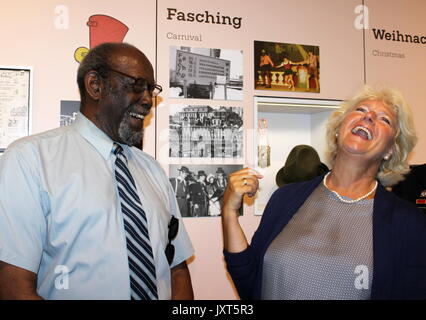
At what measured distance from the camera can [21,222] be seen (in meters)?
1.23

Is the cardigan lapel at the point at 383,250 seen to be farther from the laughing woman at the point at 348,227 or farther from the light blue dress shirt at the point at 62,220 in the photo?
the light blue dress shirt at the point at 62,220

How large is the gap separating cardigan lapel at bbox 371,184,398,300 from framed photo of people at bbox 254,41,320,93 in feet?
4.22

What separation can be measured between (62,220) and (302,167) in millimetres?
1803

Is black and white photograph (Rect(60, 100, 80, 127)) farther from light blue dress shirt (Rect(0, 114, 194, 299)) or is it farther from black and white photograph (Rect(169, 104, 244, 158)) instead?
light blue dress shirt (Rect(0, 114, 194, 299))

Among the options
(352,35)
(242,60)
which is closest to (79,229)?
(242,60)

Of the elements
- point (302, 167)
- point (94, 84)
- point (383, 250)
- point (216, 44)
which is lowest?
point (383, 250)

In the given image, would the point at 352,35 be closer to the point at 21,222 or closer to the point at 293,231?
the point at 293,231

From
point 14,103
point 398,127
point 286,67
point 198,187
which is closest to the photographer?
point 398,127

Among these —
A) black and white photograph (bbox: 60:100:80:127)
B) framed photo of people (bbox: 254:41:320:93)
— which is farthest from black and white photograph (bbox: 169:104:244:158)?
black and white photograph (bbox: 60:100:80:127)

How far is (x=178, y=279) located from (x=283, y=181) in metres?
1.39

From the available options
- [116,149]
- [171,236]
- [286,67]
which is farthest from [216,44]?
[171,236]

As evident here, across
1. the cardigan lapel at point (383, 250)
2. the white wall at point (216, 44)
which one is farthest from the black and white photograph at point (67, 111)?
the cardigan lapel at point (383, 250)

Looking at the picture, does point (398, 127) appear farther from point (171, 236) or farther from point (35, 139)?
point (35, 139)

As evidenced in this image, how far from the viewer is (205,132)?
2.51m
